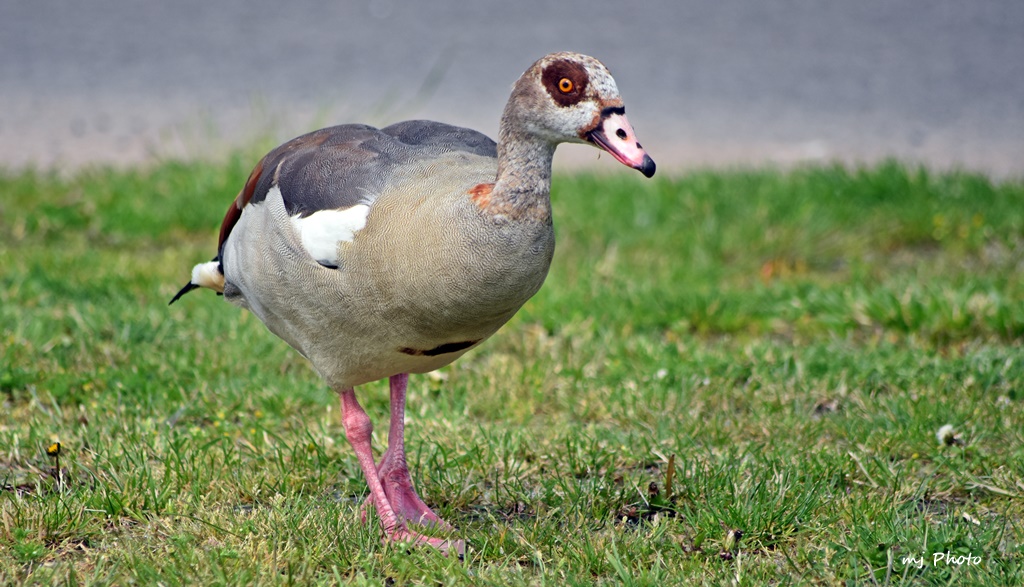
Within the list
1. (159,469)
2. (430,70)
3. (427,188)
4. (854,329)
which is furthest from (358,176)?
(430,70)

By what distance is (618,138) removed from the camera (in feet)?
9.19

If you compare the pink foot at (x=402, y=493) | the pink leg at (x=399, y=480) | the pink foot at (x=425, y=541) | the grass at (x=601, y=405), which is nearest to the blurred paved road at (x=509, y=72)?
the grass at (x=601, y=405)

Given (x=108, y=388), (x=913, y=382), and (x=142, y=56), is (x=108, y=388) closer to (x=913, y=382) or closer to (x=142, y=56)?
(x=913, y=382)

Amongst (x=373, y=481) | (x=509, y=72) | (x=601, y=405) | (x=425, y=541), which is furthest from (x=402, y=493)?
(x=509, y=72)

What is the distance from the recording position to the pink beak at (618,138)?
2.77 m

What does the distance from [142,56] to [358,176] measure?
20.9ft

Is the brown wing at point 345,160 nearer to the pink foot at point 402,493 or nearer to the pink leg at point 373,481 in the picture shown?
the pink leg at point 373,481

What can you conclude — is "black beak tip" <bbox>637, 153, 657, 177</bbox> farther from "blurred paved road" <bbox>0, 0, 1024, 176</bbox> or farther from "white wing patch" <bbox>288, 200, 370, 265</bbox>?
"blurred paved road" <bbox>0, 0, 1024, 176</bbox>

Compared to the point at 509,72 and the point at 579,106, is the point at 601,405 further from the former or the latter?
the point at 509,72

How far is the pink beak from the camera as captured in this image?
9.07 feet

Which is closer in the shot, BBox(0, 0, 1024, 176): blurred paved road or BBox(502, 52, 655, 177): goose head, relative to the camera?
BBox(502, 52, 655, 177): goose head

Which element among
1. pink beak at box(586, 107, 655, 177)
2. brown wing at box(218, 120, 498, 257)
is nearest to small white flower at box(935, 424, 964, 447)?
pink beak at box(586, 107, 655, 177)

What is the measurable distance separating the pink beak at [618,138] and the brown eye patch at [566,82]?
0.08m

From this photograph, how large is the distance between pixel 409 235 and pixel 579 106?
1.77ft
